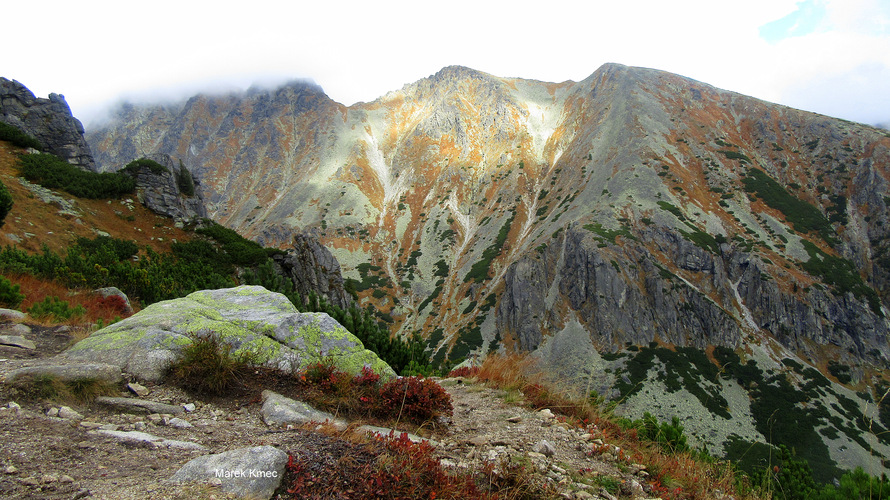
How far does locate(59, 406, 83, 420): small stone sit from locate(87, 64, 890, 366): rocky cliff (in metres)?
70.8

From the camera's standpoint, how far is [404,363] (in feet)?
54.2

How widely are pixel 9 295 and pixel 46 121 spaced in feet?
213

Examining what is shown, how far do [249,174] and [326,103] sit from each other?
50122 mm

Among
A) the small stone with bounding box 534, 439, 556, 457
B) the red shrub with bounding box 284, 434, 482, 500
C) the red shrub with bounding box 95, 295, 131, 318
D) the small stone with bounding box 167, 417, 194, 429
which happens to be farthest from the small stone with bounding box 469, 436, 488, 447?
the red shrub with bounding box 95, 295, 131, 318

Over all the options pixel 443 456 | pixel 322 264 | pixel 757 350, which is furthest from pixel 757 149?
pixel 443 456

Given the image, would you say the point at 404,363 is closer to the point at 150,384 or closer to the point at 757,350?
the point at 150,384

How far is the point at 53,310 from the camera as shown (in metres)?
9.20

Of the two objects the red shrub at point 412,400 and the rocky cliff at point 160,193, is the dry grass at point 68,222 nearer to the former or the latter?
the rocky cliff at point 160,193

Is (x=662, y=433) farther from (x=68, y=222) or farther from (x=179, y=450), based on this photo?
(x=68, y=222)

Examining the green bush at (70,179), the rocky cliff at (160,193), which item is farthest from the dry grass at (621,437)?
the green bush at (70,179)

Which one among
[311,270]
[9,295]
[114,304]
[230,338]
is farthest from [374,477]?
[311,270]

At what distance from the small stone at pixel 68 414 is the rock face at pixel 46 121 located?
210 feet

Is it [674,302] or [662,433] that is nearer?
[662,433]

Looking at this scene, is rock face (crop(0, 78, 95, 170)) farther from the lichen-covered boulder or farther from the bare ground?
the bare ground
